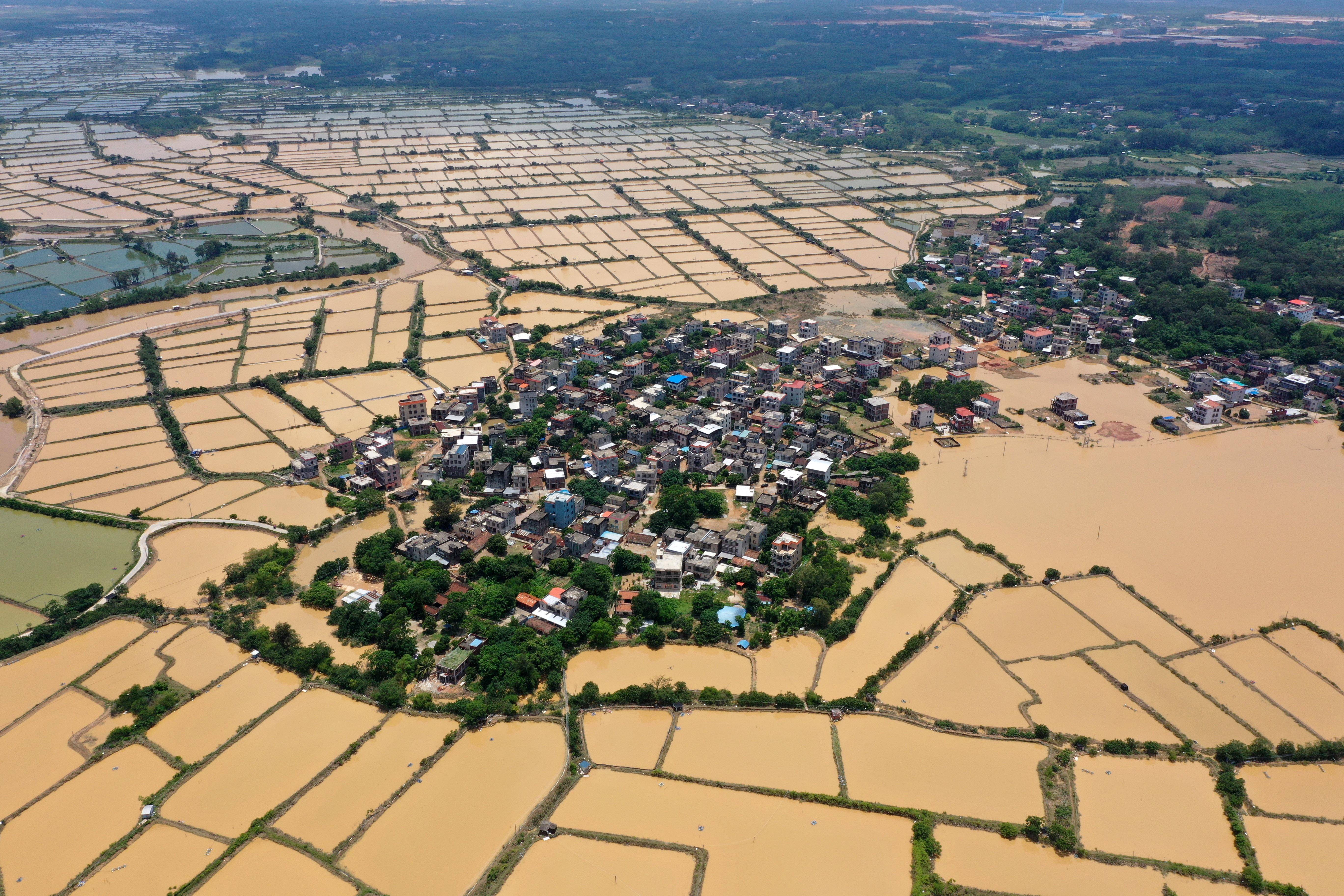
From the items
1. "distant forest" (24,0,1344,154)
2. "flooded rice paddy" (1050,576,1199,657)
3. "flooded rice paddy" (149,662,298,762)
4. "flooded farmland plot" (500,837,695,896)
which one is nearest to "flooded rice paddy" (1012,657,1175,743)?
"flooded rice paddy" (1050,576,1199,657)

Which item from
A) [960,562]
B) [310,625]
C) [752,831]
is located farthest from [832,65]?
[752,831]

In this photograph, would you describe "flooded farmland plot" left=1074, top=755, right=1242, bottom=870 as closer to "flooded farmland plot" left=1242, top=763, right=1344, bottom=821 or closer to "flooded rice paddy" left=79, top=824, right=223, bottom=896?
"flooded farmland plot" left=1242, top=763, right=1344, bottom=821

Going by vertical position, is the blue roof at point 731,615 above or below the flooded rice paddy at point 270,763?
above

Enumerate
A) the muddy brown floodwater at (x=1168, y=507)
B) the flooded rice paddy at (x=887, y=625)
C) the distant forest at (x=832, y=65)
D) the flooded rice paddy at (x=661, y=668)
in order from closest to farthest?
the flooded rice paddy at (x=661, y=668), the flooded rice paddy at (x=887, y=625), the muddy brown floodwater at (x=1168, y=507), the distant forest at (x=832, y=65)

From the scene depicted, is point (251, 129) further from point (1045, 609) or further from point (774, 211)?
point (1045, 609)

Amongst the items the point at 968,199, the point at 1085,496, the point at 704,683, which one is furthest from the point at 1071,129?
the point at 704,683

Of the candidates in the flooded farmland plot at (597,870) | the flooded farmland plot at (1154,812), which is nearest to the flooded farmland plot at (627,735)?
the flooded farmland plot at (597,870)

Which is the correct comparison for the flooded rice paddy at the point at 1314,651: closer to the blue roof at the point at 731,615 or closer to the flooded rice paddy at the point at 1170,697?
the flooded rice paddy at the point at 1170,697

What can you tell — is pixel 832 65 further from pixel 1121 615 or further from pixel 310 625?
pixel 310 625
